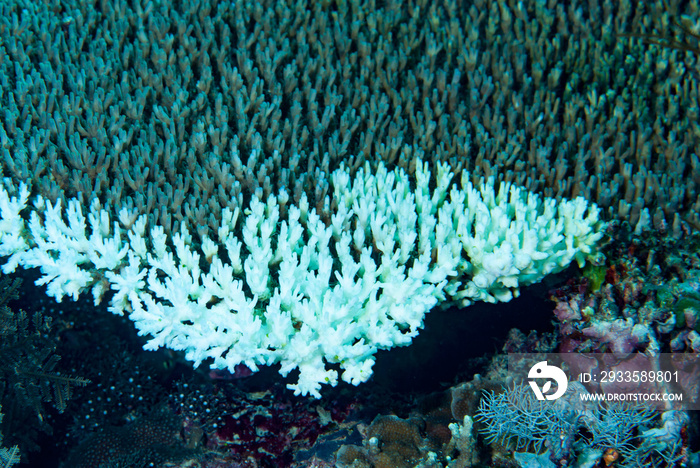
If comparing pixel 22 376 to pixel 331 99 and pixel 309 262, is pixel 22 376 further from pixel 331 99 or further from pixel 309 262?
pixel 331 99

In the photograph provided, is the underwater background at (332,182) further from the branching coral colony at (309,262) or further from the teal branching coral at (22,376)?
the branching coral colony at (309,262)

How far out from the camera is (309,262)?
8.82ft

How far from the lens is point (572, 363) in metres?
2.98

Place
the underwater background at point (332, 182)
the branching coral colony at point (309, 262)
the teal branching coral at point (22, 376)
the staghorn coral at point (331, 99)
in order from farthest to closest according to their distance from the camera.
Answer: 1. the teal branching coral at point (22, 376)
2. the staghorn coral at point (331, 99)
3. the underwater background at point (332, 182)
4. the branching coral colony at point (309, 262)

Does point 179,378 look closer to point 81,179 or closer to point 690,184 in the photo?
point 81,179

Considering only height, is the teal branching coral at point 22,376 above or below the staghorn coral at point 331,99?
below

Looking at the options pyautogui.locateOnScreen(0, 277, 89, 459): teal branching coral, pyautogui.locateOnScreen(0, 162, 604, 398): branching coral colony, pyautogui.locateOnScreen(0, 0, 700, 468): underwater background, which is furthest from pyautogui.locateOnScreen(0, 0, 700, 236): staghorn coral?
pyautogui.locateOnScreen(0, 277, 89, 459): teal branching coral

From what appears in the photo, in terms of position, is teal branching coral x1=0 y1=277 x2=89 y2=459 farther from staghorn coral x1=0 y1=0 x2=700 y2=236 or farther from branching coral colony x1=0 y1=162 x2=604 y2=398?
staghorn coral x1=0 y1=0 x2=700 y2=236

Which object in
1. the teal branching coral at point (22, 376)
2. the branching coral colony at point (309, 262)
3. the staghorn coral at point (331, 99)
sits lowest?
the teal branching coral at point (22, 376)

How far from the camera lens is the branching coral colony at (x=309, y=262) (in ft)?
8.00

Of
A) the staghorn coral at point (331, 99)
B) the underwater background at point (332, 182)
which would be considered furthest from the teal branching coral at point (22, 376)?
the staghorn coral at point (331, 99)

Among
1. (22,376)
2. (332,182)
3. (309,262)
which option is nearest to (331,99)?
(332,182)

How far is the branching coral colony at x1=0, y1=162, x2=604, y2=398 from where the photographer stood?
8.00 feet

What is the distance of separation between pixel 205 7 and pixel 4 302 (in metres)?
2.86
